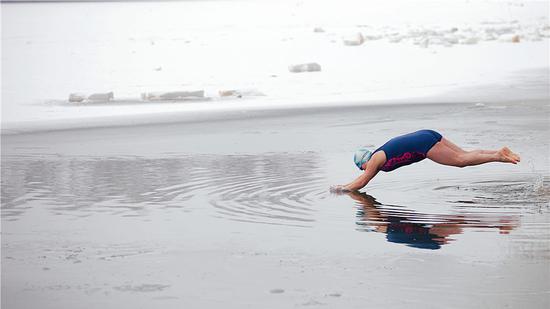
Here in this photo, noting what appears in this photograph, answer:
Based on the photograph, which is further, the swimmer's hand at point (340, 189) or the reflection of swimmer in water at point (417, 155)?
the swimmer's hand at point (340, 189)

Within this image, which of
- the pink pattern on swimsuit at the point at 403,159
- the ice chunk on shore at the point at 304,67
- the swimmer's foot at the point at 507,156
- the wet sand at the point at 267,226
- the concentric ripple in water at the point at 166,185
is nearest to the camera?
the wet sand at the point at 267,226

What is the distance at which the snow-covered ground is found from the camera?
26000 millimetres

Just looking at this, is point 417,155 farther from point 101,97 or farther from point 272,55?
point 272,55

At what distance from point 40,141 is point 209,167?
486 centimetres

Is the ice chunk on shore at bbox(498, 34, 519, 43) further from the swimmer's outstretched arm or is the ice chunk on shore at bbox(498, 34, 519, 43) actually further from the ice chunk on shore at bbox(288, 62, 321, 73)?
the swimmer's outstretched arm

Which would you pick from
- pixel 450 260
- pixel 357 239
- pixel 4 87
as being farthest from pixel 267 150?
pixel 4 87

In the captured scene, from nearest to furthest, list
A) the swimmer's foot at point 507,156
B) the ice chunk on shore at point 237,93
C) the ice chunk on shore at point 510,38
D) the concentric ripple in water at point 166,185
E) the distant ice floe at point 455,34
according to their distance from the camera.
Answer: the concentric ripple in water at point 166,185, the swimmer's foot at point 507,156, the ice chunk on shore at point 237,93, the distant ice floe at point 455,34, the ice chunk on shore at point 510,38

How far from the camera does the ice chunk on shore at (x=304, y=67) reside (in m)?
29.6

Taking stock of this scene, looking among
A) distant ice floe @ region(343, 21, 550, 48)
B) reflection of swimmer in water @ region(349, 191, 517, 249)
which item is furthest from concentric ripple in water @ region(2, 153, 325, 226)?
distant ice floe @ region(343, 21, 550, 48)

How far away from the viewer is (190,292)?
7.93m

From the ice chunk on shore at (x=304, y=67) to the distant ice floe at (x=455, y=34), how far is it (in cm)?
497

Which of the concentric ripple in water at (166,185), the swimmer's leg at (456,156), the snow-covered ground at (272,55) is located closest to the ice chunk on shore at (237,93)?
the snow-covered ground at (272,55)

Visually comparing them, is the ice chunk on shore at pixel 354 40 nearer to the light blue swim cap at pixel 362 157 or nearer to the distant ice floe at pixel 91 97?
the distant ice floe at pixel 91 97

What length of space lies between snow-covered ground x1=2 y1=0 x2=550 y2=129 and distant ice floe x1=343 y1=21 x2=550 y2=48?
0.21 ft
